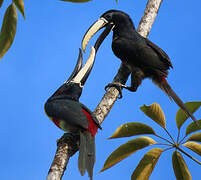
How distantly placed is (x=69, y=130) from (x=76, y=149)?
222 mm

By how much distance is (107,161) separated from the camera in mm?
2719

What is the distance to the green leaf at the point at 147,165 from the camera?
2.76 metres

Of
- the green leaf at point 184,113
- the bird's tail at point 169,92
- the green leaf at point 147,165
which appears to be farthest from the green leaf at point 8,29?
the bird's tail at point 169,92

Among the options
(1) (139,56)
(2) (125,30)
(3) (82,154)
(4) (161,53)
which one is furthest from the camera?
(2) (125,30)

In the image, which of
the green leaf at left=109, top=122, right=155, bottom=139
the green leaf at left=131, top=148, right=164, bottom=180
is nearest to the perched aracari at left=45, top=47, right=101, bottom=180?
the green leaf at left=109, top=122, right=155, bottom=139

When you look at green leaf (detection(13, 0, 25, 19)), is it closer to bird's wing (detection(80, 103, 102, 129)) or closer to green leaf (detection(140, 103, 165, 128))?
bird's wing (detection(80, 103, 102, 129))

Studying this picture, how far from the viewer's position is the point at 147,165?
9.11 ft

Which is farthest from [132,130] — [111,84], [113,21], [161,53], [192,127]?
[113,21]

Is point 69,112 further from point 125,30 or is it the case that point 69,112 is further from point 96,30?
point 125,30

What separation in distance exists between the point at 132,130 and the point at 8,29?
141cm

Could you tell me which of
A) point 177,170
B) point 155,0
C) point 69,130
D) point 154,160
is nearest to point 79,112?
point 69,130

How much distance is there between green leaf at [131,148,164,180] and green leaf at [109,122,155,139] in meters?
0.20

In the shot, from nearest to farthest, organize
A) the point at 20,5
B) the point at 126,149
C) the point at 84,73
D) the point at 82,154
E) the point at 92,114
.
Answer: the point at 20,5
the point at 82,154
the point at 126,149
the point at 92,114
the point at 84,73

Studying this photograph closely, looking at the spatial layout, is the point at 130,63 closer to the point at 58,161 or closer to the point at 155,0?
the point at 155,0
